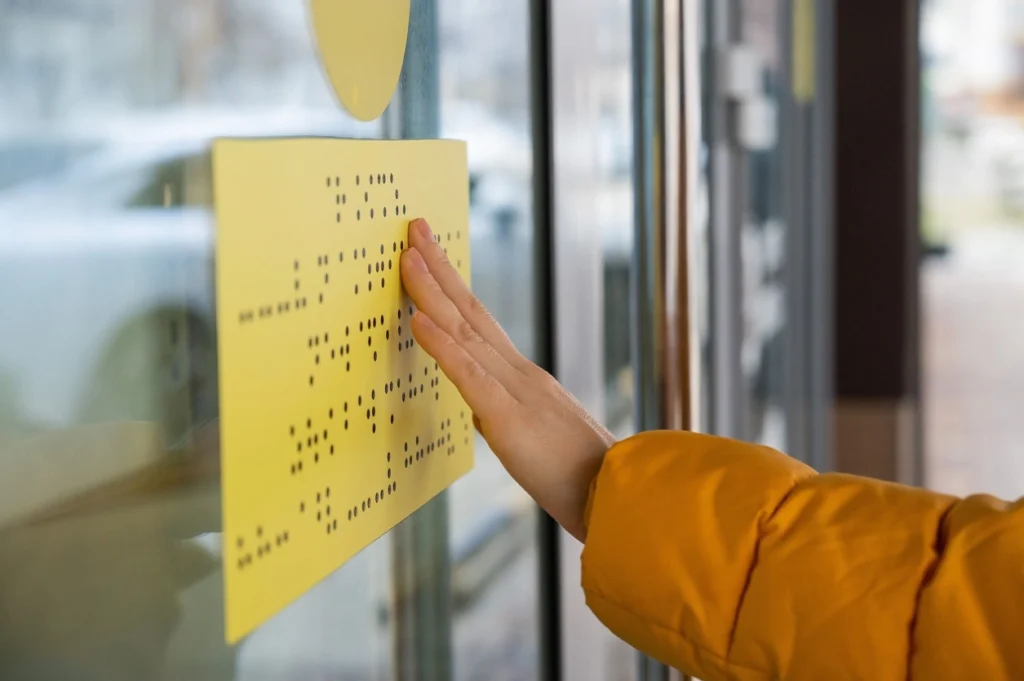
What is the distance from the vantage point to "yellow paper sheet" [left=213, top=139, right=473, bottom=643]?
0.37 m

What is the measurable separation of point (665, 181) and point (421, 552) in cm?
29

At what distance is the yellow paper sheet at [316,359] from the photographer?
14.7 inches

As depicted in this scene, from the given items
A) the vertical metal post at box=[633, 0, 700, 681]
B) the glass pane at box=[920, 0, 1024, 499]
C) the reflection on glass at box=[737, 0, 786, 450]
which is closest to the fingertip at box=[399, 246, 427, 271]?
the vertical metal post at box=[633, 0, 700, 681]

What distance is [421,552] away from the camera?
0.69m

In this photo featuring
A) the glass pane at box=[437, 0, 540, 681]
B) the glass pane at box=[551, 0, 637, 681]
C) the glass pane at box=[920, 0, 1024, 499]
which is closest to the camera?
the glass pane at box=[437, 0, 540, 681]

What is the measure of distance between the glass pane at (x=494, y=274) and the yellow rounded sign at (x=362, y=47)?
14 centimetres

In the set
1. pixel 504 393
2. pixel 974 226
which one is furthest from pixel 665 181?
pixel 974 226

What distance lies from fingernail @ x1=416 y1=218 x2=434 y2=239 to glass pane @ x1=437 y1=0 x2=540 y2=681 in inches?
6.8

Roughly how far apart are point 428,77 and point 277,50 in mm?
176

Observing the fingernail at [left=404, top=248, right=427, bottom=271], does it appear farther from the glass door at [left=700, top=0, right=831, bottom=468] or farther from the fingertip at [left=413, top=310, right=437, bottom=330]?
the glass door at [left=700, top=0, right=831, bottom=468]

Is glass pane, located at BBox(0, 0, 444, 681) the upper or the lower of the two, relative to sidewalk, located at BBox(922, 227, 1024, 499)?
upper

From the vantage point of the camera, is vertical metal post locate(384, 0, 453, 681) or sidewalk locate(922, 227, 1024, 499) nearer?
vertical metal post locate(384, 0, 453, 681)

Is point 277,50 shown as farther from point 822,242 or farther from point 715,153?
point 822,242

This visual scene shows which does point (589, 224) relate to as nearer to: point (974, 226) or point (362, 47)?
point (362, 47)
